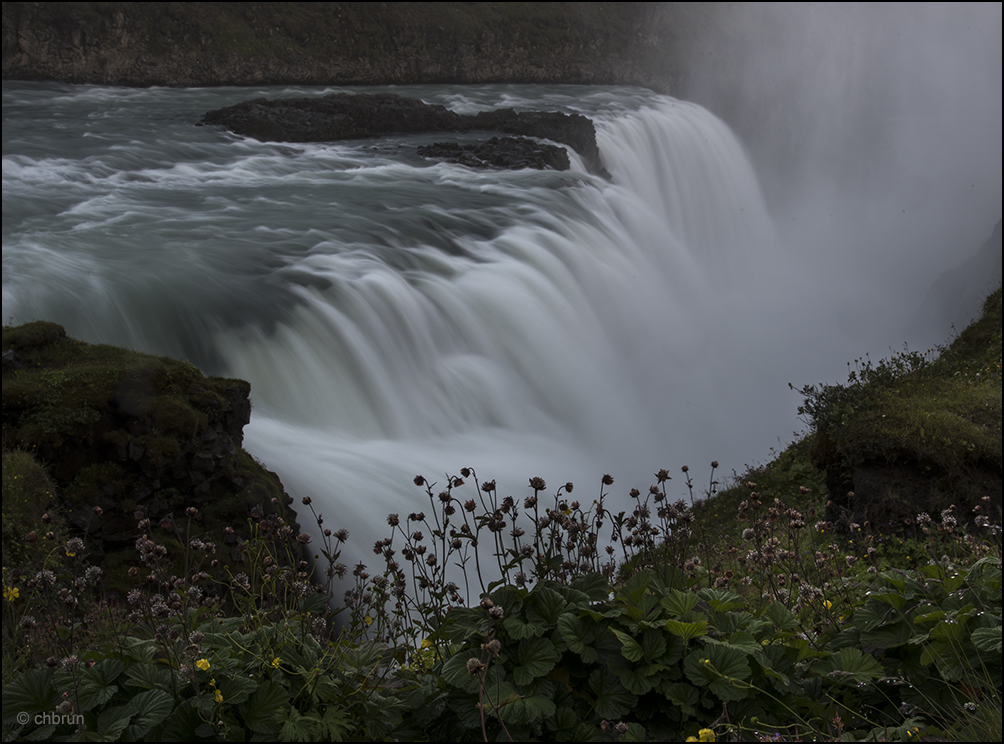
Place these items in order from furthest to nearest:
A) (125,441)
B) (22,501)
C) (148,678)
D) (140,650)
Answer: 1. (125,441)
2. (22,501)
3. (140,650)
4. (148,678)

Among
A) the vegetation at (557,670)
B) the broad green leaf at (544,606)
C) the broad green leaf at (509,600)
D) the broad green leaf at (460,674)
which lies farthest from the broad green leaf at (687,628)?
the broad green leaf at (460,674)

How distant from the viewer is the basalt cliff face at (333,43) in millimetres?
29281

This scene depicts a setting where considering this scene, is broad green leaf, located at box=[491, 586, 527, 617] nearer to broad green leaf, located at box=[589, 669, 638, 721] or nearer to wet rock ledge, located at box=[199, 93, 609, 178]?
broad green leaf, located at box=[589, 669, 638, 721]

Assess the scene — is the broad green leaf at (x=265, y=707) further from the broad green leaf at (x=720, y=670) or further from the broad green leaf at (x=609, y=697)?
the broad green leaf at (x=720, y=670)

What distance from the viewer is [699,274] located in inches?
758

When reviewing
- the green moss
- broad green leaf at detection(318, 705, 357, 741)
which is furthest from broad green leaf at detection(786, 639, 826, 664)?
the green moss

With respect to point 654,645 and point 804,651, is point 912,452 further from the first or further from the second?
point 654,645

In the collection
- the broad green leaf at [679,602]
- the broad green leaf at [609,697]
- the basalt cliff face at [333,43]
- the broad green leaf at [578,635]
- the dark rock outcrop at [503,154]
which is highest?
the basalt cliff face at [333,43]

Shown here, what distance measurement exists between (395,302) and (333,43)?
3151 cm

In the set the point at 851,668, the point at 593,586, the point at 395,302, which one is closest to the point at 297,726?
the point at 593,586

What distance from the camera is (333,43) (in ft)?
121

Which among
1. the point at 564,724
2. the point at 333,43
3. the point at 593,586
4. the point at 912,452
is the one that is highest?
the point at 333,43

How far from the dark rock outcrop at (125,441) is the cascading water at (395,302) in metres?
1.06

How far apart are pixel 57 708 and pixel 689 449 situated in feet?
35.4
